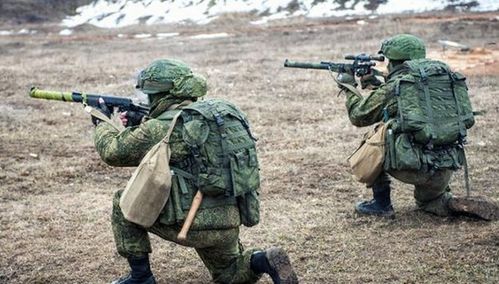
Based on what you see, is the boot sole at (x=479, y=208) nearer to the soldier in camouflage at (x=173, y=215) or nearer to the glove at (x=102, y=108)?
the soldier in camouflage at (x=173, y=215)

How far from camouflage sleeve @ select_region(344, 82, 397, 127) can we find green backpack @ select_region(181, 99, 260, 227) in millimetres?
1825

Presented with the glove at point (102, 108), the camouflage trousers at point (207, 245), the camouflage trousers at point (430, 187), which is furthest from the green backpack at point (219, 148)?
the camouflage trousers at point (430, 187)

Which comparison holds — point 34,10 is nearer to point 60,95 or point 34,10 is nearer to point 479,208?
point 60,95

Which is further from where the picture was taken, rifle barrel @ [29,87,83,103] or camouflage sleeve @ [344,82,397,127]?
camouflage sleeve @ [344,82,397,127]

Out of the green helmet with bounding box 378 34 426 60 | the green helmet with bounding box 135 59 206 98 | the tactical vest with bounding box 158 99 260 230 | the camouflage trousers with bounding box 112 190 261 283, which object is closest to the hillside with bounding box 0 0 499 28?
the green helmet with bounding box 378 34 426 60

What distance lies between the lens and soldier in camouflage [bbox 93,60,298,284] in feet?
14.2

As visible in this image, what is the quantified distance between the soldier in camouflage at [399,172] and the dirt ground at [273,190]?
0.13 metres

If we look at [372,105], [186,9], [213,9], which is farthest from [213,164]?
[186,9]

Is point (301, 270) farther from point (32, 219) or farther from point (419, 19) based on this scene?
point (419, 19)

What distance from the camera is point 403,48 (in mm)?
5953

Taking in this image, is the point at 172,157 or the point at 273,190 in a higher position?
the point at 172,157

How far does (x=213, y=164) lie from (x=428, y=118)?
2.14 m

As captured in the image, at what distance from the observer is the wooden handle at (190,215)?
164 inches

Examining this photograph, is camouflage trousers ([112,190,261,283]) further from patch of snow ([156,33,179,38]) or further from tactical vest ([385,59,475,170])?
patch of snow ([156,33,179,38])
